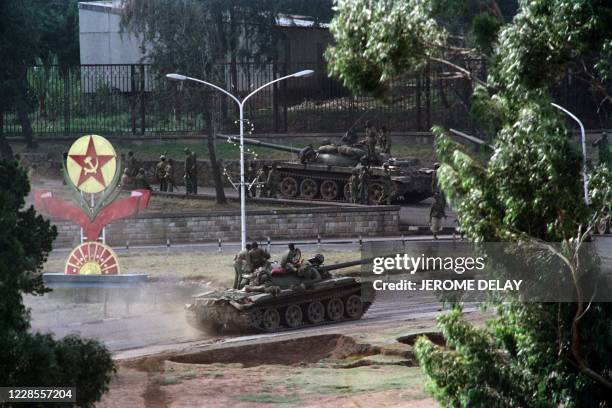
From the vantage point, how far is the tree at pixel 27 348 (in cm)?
1391

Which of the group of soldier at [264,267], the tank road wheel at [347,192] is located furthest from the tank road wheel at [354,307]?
the tank road wheel at [347,192]

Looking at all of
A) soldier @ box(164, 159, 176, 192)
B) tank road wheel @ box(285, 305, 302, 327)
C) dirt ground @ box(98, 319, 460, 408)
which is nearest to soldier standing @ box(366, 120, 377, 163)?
soldier @ box(164, 159, 176, 192)

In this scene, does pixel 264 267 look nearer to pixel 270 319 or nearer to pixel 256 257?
pixel 256 257

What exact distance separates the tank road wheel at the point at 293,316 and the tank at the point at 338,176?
16.1 meters

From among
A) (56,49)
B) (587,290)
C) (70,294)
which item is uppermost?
(56,49)

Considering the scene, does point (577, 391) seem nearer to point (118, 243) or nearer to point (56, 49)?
point (118, 243)

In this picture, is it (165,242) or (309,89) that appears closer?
(165,242)

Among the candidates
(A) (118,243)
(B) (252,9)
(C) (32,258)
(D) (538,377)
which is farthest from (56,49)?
(D) (538,377)

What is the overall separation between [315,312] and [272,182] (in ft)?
60.1

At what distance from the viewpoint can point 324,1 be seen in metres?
56.7

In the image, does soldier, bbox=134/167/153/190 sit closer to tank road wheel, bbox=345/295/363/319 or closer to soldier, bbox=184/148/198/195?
soldier, bbox=184/148/198/195

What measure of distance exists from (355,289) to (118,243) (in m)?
12.5

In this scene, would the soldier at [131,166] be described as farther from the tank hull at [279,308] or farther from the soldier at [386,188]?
the tank hull at [279,308]

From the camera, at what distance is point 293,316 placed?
28.6 metres
